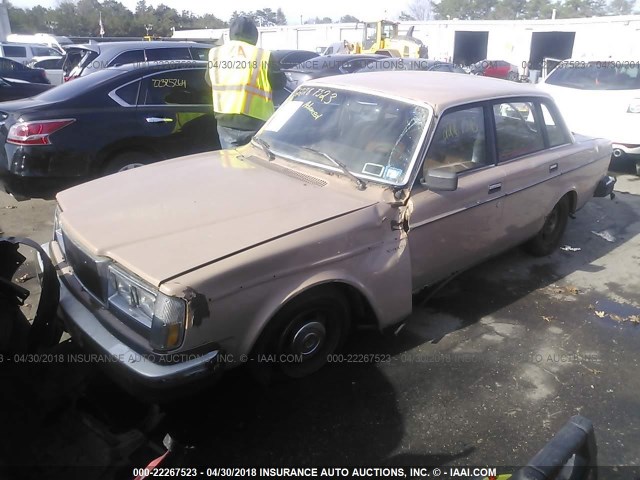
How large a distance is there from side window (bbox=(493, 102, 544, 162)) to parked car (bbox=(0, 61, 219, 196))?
3.50 metres

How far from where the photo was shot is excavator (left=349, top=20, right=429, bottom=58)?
81.1 ft

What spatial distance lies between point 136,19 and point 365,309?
188ft

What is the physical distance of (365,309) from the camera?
3086mm

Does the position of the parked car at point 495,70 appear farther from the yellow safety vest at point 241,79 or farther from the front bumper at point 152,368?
the front bumper at point 152,368

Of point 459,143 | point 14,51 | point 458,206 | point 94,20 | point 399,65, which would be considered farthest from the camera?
point 94,20

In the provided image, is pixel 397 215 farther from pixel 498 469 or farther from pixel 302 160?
pixel 498 469

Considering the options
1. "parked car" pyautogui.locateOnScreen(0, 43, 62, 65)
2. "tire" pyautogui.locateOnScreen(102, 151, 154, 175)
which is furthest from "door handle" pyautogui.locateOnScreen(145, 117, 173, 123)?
"parked car" pyautogui.locateOnScreen(0, 43, 62, 65)

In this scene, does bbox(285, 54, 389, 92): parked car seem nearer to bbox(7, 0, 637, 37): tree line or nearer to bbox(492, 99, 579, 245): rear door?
bbox(492, 99, 579, 245): rear door

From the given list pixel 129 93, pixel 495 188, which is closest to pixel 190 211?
pixel 495 188

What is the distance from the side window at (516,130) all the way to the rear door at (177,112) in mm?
3501

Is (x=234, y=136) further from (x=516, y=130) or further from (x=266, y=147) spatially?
(x=516, y=130)

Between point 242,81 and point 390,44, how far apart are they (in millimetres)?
23118

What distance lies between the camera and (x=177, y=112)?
582cm

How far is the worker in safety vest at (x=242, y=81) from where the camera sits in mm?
4766
